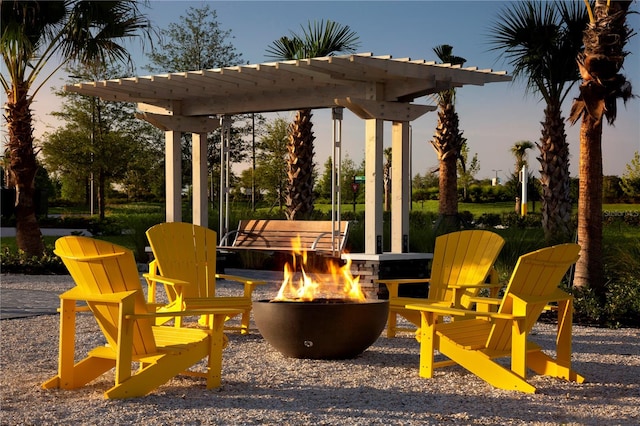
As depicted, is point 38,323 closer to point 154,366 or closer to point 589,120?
point 154,366

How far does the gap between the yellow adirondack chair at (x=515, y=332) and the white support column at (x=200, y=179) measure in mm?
6386

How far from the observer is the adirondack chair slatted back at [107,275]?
4.61 metres

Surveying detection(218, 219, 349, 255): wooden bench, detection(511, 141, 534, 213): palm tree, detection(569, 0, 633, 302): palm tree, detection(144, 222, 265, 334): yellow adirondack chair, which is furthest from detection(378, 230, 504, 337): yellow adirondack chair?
detection(511, 141, 534, 213): palm tree

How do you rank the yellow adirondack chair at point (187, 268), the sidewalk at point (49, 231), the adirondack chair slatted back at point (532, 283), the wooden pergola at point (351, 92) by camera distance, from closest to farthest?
the adirondack chair slatted back at point (532, 283) < the yellow adirondack chair at point (187, 268) < the wooden pergola at point (351, 92) < the sidewalk at point (49, 231)

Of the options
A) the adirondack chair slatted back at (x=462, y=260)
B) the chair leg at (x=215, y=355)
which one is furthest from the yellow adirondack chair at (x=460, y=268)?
the chair leg at (x=215, y=355)

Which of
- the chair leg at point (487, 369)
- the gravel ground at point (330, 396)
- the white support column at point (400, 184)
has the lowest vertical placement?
the gravel ground at point (330, 396)

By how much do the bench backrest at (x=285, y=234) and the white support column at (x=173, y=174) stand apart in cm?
95

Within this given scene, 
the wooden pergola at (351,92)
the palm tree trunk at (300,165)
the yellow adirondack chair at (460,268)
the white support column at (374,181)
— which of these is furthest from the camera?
the palm tree trunk at (300,165)

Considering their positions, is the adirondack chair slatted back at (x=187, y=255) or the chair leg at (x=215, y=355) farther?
the adirondack chair slatted back at (x=187, y=255)

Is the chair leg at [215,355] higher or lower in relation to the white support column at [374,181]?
lower

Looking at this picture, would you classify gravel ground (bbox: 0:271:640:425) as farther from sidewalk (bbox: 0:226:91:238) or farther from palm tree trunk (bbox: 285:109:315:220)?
sidewalk (bbox: 0:226:91:238)

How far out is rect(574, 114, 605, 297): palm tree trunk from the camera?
8.69 meters

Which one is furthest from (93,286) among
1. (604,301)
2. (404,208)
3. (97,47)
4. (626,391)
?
(97,47)

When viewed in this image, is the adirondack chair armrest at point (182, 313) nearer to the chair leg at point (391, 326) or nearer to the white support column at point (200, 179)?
the chair leg at point (391, 326)
